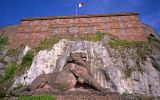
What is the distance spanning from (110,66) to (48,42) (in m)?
7.66

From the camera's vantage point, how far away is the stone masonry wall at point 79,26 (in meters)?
24.0

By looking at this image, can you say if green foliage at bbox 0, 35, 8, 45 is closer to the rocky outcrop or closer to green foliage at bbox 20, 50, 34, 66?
green foliage at bbox 20, 50, 34, 66

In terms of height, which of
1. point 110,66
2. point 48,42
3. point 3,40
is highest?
point 3,40

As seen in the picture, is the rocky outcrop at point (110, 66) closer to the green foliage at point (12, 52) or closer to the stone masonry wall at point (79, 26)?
the stone masonry wall at point (79, 26)

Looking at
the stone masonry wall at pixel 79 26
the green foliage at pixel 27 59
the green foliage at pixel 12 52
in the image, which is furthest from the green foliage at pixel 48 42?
the green foliage at pixel 12 52

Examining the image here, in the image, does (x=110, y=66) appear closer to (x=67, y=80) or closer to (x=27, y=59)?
(x=27, y=59)

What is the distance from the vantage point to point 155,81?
18438 mm

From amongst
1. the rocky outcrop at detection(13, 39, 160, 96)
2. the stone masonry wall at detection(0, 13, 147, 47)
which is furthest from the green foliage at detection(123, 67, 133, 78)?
the stone masonry wall at detection(0, 13, 147, 47)

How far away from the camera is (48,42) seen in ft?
73.4

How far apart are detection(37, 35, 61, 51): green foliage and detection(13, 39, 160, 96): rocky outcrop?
1.88ft

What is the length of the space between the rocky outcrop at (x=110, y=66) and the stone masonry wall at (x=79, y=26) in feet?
9.91

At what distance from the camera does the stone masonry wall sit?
943 inches

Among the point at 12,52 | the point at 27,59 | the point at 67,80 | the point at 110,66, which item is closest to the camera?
the point at 67,80

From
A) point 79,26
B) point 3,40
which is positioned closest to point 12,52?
point 3,40
